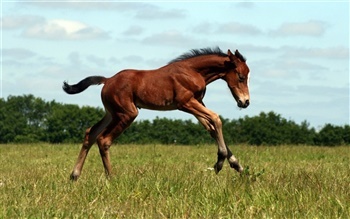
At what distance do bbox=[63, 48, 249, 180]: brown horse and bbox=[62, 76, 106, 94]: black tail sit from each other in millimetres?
229

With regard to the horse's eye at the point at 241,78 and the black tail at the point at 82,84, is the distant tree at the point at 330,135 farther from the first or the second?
the black tail at the point at 82,84

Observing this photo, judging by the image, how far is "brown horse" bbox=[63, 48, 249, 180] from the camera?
11.9 meters

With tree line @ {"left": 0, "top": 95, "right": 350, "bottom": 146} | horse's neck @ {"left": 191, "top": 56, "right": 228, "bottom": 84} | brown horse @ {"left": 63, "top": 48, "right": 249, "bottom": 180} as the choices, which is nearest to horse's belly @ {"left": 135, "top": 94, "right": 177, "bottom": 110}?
brown horse @ {"left": 63, "top": 48, "right": 249, "bottom": 180}

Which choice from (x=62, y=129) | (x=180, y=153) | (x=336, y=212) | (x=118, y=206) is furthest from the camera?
(x=62, y=129)

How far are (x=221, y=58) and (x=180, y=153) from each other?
8479 millimetres

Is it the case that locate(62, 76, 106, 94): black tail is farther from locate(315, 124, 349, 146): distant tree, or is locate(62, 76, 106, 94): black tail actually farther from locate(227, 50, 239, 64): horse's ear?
locate(315, 124, 349, 146): distant tree

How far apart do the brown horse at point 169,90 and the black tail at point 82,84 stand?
Result: 0.23 m

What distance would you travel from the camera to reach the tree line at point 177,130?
37.9m

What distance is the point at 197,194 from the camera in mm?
8602

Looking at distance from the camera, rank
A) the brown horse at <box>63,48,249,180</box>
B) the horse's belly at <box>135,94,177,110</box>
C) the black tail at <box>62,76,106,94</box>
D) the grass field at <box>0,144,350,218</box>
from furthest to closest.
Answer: the black tail at <box>62,76,106,94</box> < the horse's belly at <box>135,94,177,110</box> < the brown horse at <box>63,48,249,180</box> < the grass field at <box>0,144,350,218</box>

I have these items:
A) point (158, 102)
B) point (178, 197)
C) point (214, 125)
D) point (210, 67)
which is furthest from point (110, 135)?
point (178, 197)

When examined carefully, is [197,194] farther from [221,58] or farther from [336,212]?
[221,58]

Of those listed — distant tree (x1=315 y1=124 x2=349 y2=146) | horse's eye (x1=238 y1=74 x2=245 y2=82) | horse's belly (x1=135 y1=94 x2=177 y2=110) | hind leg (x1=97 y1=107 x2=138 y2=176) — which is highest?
distant tree (x1=315 y1=124 x2=349 y2=146)

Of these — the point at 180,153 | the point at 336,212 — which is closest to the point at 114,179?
the point at 336,212
